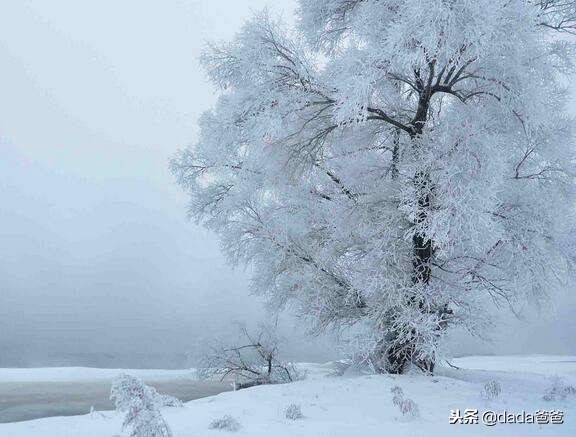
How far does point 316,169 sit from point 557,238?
16.8 ft

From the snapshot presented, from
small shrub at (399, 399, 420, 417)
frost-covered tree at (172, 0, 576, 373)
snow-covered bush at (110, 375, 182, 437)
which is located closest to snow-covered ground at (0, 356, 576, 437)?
small shrub at (399, 399, 420, 417)

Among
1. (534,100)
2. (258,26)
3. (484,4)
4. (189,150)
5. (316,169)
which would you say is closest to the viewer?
(484,4)

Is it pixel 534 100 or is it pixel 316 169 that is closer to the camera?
pixel 534 100

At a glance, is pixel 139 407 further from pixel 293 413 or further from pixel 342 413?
pixel 342 413

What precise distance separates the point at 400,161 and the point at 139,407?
738 cm

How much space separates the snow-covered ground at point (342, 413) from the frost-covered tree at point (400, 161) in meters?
1.14

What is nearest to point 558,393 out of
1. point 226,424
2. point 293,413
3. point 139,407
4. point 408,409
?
point 408,409

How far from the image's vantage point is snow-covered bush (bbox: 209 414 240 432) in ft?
17.2

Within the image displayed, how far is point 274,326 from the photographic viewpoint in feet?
45.1

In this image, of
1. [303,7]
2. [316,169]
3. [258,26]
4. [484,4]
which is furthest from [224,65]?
[484,4]

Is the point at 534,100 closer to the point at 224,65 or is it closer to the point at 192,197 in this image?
the point at 224,65

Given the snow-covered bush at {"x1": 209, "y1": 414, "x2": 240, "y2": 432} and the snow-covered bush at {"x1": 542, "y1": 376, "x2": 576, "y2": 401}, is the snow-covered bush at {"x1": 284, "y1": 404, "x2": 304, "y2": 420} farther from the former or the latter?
the snow-covered bush at {"x1": 542, "y1": 376, "x2": 576, "y2": 401}

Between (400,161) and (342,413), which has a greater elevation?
(400,161)

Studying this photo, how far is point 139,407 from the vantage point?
14.9ft
